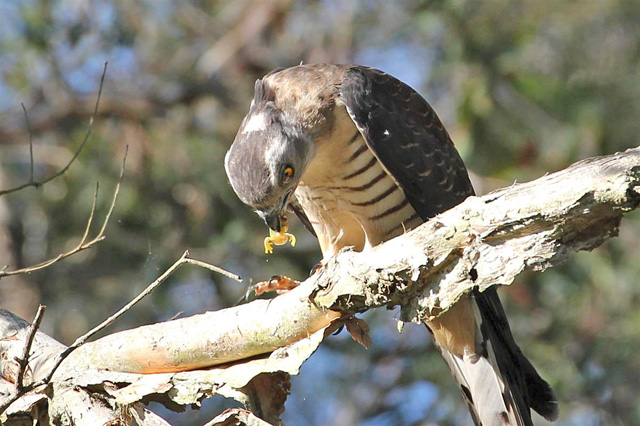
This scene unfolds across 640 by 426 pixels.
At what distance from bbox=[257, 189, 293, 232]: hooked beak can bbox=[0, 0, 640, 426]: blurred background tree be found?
264cm

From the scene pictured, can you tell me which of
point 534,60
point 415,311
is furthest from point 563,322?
point 415,311

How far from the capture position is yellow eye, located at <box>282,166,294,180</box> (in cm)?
370

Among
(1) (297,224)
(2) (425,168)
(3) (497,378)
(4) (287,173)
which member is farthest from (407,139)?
(1) (297,224)

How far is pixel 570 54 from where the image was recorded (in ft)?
24.2

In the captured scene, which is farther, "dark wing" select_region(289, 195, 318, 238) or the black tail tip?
"dark wing" select_region(289, 195, 318, 238)

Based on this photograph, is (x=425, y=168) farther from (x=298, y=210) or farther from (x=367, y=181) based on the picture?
(x=298, y=210)

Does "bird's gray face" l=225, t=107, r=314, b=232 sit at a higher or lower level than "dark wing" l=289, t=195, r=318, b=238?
lower

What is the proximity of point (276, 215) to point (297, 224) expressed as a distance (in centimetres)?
332

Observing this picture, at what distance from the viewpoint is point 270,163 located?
145 inches

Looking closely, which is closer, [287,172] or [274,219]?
[287,172]

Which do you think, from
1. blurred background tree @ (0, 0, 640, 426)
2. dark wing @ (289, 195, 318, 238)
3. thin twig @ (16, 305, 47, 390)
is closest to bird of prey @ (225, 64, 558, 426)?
dark wing @ (289, 195, 318, 238)

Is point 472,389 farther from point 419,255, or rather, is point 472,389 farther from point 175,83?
point 175,83

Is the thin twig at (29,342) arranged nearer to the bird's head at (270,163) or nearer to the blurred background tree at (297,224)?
the bird's head at (270,163)

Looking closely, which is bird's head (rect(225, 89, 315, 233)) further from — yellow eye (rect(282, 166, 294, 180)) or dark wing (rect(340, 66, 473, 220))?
dark wing (rect(340, 66, 473, 220))
